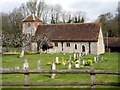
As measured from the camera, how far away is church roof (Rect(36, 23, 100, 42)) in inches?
2094

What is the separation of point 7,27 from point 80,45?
27584 millimetres

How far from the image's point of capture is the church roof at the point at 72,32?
174ft

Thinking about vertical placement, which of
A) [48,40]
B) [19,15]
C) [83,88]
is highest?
[19,15]

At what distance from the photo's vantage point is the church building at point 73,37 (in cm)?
5222

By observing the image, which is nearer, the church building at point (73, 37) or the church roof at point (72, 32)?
the church building at point (73, 37)

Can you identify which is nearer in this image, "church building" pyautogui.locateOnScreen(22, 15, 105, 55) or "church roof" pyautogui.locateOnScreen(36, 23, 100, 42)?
"church building" pyautogui.locateOnScreen(22, 15, 105, 55)

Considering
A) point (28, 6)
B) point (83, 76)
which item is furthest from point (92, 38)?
point (83, 76)

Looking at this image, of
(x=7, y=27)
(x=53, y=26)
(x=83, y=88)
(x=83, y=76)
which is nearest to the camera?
(x=83, y=88)

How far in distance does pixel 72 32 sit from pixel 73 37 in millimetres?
1685

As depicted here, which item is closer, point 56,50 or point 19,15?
point 56,50

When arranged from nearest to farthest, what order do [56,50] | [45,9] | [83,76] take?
[83,76]
[56,50]
[45,9]

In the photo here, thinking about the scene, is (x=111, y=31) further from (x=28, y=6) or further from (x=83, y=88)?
(x=83, y=88)

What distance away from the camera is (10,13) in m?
78.6

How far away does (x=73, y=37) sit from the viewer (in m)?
53.9
